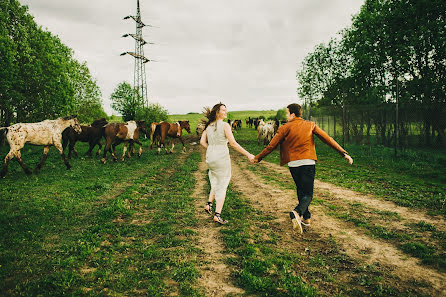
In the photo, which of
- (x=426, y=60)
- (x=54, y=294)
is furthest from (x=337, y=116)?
(x=54, y=294)

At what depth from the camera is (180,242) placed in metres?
4.09

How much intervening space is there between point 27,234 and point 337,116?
19.1 metres

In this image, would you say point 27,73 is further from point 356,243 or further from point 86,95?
point 356,243

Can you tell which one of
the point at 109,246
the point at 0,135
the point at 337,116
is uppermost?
the point at 337,116

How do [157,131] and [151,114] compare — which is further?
[151,114]

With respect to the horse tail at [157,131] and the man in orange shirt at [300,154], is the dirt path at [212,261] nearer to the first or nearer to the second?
the man in orange shirt at [300,154]

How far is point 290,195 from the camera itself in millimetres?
7004

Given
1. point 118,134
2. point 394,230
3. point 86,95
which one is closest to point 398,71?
point 394,230

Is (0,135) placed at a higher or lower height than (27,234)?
higher

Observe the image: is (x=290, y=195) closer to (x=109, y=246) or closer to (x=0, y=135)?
(x=109, y=246)

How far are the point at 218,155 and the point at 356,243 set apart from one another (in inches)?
112

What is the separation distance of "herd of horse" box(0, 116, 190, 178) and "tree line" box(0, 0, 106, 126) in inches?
347

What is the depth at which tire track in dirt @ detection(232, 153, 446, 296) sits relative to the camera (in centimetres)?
303

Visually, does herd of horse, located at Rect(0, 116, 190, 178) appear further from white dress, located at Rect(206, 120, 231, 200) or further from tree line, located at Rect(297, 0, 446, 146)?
tree line, located at Rect(297, 0, 446, 146)
